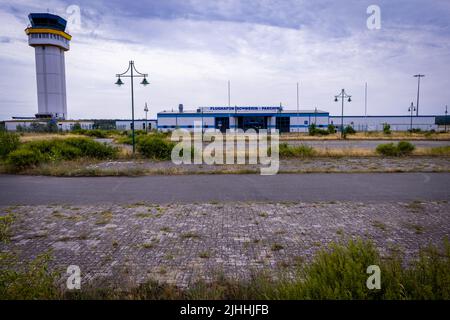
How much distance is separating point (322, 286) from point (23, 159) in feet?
56.3

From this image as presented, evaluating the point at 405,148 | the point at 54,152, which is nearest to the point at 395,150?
the point at 405,148

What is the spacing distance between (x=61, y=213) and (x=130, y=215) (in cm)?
195

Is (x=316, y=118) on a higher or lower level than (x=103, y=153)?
higher

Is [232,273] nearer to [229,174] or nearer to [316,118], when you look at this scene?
[229,174]

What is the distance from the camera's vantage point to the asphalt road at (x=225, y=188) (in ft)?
31.9

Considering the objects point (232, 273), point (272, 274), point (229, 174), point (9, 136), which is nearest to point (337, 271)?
point (272, 274)

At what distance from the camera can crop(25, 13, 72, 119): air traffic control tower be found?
77312 millimetres

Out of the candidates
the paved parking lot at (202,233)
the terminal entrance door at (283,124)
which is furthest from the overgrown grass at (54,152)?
the terminal entrance door at (283,124)

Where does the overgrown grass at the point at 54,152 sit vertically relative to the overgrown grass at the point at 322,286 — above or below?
above

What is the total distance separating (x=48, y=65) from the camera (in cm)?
7856

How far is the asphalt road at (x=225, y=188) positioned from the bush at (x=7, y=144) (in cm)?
420

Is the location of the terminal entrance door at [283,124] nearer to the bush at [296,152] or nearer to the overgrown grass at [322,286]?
the bush at [296,152]

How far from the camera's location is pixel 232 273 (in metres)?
4.65

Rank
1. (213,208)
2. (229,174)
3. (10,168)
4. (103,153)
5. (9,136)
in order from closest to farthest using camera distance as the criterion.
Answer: (213,208) → (229,174) → (10,168) → (9,136) → (103,153)
